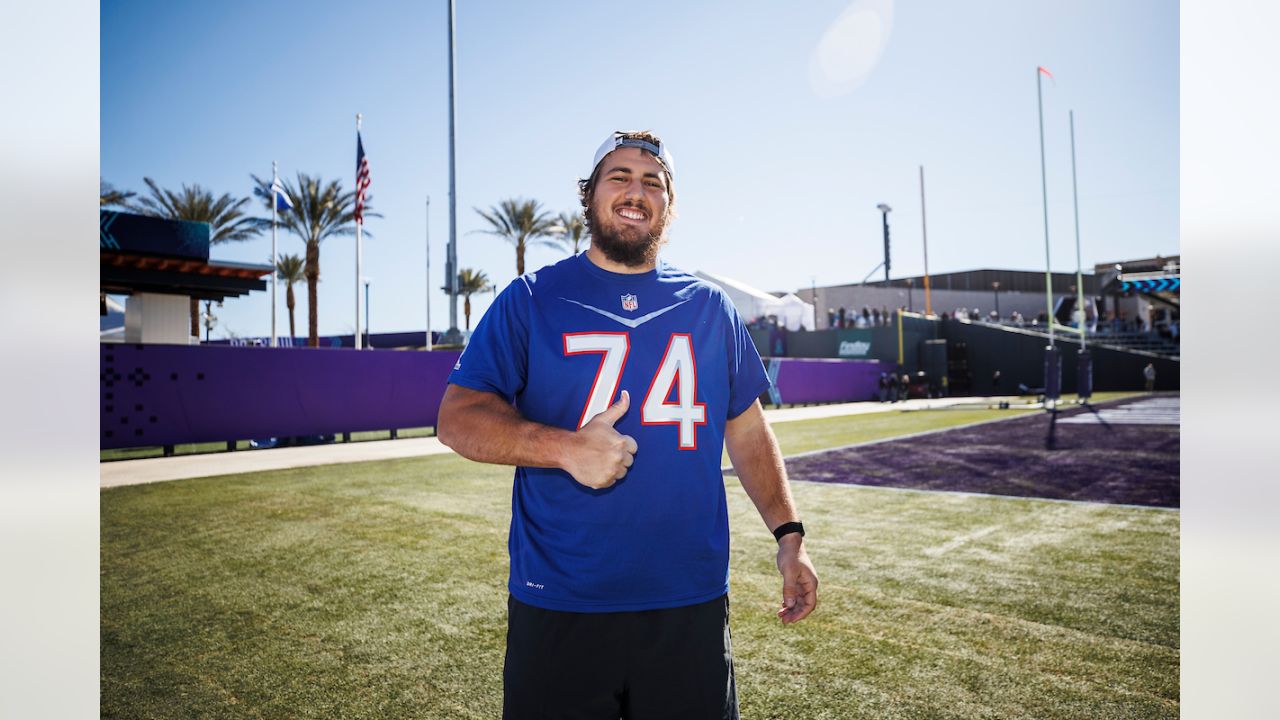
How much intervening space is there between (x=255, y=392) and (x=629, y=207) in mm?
14749

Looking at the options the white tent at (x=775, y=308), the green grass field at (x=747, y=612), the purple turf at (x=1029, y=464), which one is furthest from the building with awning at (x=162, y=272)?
the white tent at (x=775, y=308)

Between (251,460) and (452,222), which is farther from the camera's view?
(452,222)

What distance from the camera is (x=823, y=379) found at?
33.4m

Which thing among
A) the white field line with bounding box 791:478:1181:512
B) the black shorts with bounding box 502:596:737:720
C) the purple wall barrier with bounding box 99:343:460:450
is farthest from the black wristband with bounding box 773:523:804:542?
the purple wall barrier with bounding box 99:343:460:450

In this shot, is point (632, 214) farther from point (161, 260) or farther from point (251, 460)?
point (161, 260)

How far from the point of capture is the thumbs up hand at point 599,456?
1739 millimetres

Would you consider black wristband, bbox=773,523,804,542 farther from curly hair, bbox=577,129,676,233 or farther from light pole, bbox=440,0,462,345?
light pole, bbox=440,0,462,345

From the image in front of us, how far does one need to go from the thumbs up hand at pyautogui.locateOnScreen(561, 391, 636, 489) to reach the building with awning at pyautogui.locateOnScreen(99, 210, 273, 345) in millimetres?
16844

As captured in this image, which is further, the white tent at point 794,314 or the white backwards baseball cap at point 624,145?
the white tent at point 794,314

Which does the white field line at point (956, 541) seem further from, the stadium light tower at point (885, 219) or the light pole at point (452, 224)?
the stadium light tower at point (885, 219)

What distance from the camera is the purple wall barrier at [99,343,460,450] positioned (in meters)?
13.1

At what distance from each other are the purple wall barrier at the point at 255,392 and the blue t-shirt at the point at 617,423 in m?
11.1

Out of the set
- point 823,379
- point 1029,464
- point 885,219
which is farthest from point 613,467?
point 885,219
